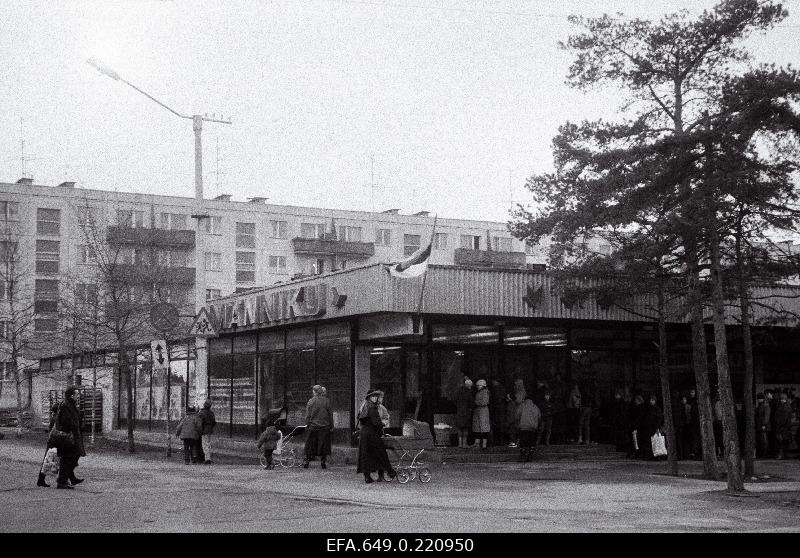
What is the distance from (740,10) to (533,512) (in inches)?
421

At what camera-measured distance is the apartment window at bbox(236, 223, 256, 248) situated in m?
89.5

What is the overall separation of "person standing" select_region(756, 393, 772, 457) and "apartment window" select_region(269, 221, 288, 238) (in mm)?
64161

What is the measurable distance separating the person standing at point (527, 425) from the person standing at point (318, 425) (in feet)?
14.8

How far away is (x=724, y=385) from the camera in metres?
19.3

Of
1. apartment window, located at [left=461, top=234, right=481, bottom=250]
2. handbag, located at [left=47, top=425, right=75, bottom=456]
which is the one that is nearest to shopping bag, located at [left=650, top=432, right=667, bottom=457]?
handbag, located at [left=47, top=425, right=75, bottom=456]

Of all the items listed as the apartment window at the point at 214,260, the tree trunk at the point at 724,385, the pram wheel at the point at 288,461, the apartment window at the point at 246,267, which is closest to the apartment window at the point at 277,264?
the apartment window at the point at 246,267

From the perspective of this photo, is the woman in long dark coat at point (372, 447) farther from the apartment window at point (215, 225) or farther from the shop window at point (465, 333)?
the apartment window at point (215, 225)

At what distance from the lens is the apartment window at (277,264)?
296 ft

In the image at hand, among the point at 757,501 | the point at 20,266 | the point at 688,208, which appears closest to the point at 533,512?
the point at 757,501

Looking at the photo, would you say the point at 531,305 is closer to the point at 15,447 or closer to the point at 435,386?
the point at 435,386

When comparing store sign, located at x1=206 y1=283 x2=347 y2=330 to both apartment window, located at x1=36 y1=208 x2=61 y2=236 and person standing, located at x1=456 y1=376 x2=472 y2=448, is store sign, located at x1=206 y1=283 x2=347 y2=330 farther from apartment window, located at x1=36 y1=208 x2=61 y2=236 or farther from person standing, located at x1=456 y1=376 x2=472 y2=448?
apartment window, located at x1=36 y1=208 x2=61 y2=236

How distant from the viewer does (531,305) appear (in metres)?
27.4

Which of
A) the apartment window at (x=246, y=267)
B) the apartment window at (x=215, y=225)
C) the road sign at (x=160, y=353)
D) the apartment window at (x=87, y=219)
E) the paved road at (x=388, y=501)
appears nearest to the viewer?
the paved road at (x=388, y=501)

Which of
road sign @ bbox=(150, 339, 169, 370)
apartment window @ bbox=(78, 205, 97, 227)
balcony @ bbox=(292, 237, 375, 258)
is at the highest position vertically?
balcony @ bbox=(292, 237, 375, 258)
